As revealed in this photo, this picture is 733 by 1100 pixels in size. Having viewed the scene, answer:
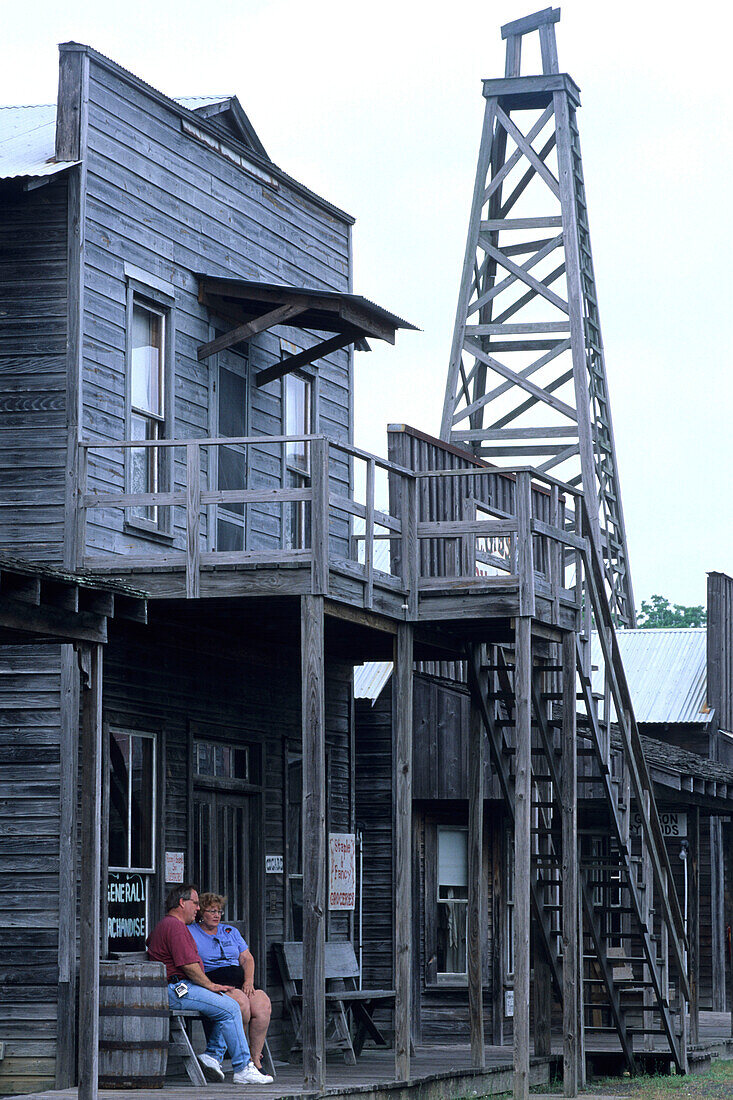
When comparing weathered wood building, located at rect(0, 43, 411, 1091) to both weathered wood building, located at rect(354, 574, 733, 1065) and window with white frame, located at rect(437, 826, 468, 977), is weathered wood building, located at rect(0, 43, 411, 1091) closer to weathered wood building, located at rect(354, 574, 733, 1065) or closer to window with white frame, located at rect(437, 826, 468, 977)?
weathered wood building, located at rect(354, 574, 733, 1065)

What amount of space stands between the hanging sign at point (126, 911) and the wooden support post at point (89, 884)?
9.95 ft

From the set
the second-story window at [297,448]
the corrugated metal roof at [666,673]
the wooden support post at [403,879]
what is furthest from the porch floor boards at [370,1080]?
the corrugated metal roof at [666,673]

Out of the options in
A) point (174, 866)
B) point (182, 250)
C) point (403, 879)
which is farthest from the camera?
point (182, 250)

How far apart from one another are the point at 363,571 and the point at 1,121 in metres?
5.90

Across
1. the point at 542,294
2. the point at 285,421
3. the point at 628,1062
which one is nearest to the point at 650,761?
the point at 628,1062

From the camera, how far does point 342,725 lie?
19969mm

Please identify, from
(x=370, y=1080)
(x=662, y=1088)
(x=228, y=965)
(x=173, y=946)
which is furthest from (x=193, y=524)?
(x=662, y=1088)

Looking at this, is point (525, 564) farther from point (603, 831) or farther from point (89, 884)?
point (89, 884)

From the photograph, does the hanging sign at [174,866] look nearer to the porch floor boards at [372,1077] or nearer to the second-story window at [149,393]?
the porch floor boards at [372,1077]

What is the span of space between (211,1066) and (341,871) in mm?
5141

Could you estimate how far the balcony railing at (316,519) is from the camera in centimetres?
1430

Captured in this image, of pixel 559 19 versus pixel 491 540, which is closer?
pixel 491 540

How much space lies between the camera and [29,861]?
14.2 meters

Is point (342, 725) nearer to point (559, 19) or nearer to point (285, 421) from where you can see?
point (285, 421)
